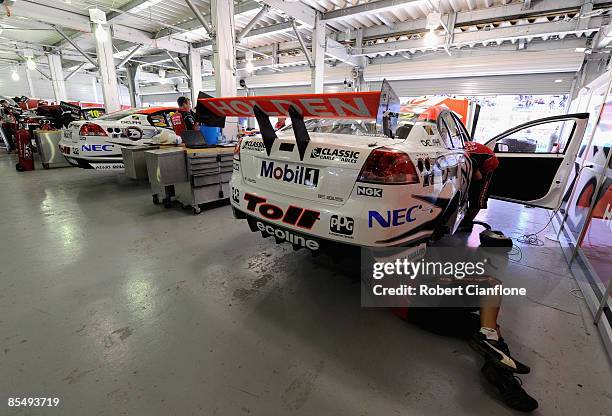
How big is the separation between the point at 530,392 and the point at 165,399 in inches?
69.4

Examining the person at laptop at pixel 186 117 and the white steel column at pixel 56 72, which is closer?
the person at laptop at pixel 186 117

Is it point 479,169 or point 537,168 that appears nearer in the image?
point 479,169

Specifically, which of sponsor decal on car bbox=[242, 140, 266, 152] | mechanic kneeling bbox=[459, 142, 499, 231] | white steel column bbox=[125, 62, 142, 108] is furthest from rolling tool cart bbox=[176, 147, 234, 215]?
white steel column bbox=[125, 62, 142, 108]

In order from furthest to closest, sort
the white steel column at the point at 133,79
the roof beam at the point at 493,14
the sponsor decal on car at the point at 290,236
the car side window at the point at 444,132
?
the white steel column at the point at 133,79
the roof beam at the point at 493,14
the car side window at the point at 444,132
the sponsor decal on car at the point at 290,236

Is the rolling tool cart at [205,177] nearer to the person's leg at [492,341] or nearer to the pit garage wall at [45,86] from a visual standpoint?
the person's leg at [492,341]

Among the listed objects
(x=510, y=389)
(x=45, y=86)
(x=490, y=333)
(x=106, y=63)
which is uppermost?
(x=45, y=86)

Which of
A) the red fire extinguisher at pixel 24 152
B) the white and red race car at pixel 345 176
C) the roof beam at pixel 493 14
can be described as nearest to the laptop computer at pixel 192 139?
the white and red race car at pixel 345 176

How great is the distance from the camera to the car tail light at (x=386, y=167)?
156cm

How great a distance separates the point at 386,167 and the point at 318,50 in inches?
293

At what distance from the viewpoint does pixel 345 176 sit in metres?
1.63

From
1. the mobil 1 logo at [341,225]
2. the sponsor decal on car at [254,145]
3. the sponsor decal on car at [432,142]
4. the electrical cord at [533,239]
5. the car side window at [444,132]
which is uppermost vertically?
the car side window at [444,132]

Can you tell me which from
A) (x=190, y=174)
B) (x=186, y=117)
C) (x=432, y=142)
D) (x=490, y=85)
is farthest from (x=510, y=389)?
(x=490, y=85)

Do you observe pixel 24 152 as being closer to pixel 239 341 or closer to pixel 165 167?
pixel 165 167

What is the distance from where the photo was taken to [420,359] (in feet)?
5.17
